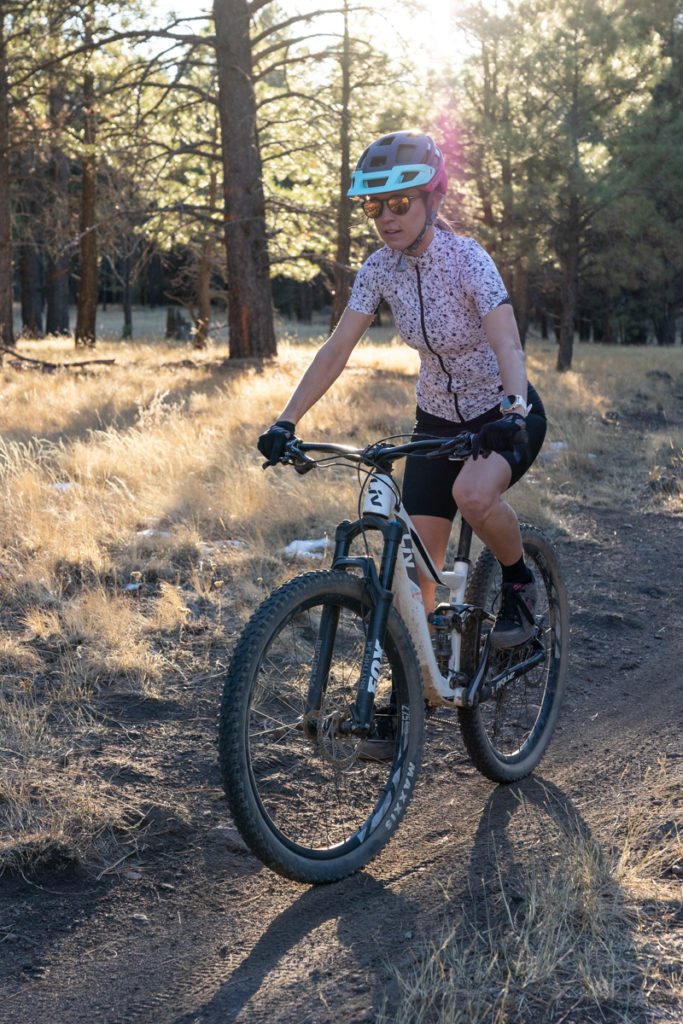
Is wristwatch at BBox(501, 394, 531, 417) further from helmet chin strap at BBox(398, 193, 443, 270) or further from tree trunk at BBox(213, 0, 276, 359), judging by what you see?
tree trunk at BBox(213, 0, 276, 359)

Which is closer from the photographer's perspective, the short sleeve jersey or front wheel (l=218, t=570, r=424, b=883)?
front wheel (l=218, t=570, r=424, b=883)

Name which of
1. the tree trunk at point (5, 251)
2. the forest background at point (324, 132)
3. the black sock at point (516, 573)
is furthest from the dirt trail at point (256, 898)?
the tree trunk at point (5, 251)

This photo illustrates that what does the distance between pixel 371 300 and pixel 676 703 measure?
262 centimetres

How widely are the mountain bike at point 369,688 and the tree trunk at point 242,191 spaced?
1289 centimetres

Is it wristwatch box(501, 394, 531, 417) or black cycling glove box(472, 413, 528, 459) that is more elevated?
wristwatch box(501, 394, 531, 417)

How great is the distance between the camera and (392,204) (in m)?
3.46

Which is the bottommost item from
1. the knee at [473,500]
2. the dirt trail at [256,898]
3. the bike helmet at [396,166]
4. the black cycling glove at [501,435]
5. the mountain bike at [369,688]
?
the dirt trail at [256,898]

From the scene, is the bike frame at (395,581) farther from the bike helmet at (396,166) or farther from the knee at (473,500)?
the bike helmet at (396,166)

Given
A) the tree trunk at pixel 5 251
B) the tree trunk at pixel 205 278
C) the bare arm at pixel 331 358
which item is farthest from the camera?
the tree trunk at pixel 205 278

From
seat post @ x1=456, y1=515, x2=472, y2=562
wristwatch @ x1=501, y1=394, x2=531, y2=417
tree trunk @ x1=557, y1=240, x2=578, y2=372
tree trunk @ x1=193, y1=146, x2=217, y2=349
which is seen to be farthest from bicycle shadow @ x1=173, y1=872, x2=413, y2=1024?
tree trunk @ x1=557, y1=240, x2=578, y2=372

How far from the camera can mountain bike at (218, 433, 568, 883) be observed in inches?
119

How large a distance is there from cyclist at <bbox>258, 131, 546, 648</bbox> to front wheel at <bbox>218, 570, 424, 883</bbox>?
0.46 metres

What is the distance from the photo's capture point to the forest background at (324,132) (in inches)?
618

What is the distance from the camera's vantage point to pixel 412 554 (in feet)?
11.5
